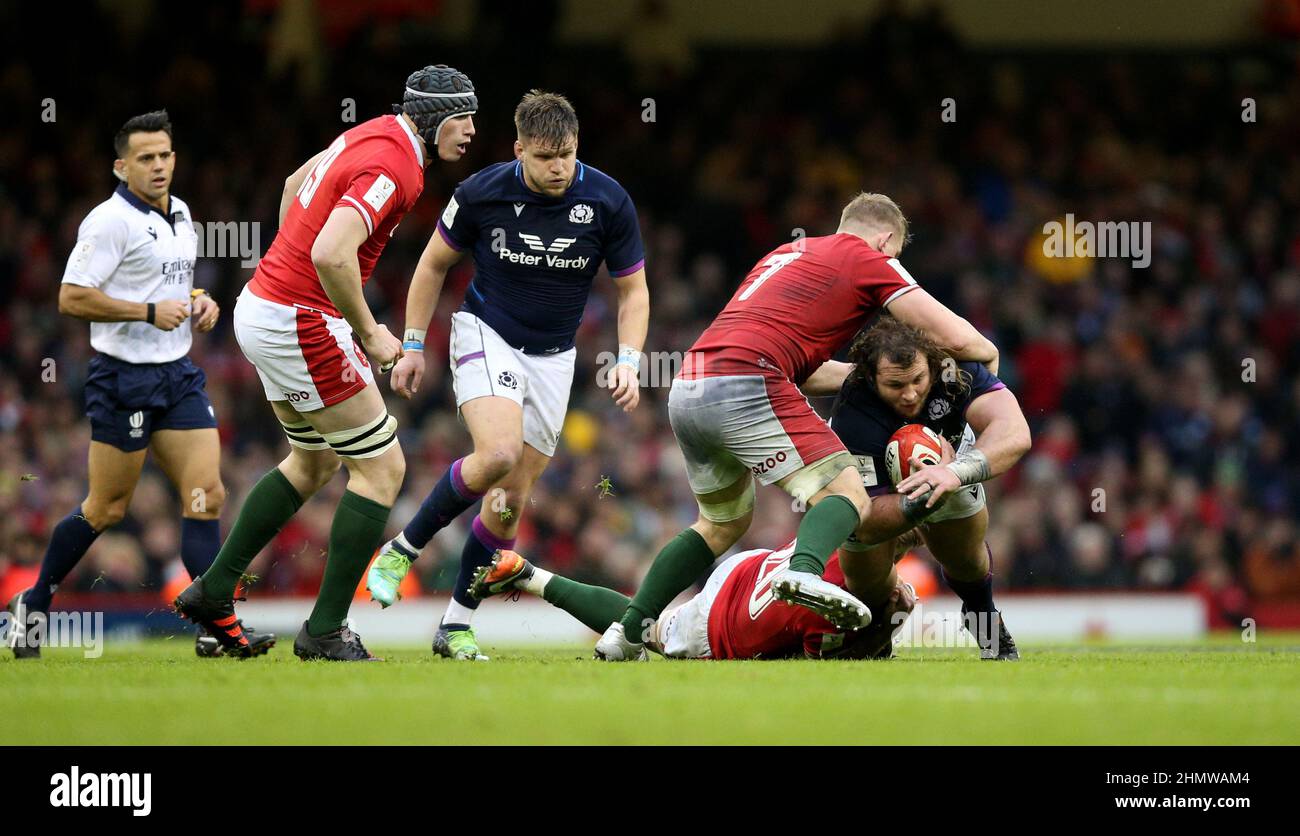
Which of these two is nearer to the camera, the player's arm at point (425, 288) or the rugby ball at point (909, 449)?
the rugby ball at point (909, 449)

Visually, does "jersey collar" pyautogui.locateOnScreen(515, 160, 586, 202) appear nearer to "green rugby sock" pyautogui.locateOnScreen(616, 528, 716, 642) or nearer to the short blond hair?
the short blond hair

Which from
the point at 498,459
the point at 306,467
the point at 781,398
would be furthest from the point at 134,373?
the point at 781,398

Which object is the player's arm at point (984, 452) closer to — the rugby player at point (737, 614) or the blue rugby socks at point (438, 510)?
the rugby player at point (737, 614)

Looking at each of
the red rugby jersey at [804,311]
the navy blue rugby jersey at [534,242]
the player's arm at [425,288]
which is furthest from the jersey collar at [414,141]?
the red rugby jersey at [804,311]

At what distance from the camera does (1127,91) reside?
17.2 m

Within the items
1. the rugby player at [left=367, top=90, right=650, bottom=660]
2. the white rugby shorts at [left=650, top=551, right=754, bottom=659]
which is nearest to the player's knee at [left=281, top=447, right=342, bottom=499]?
the rugby player at [left=367, top=90, right=650, bottom=660]

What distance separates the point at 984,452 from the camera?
20.2 feet

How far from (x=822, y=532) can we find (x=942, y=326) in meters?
0.93

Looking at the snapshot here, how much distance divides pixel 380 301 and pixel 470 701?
1032cm

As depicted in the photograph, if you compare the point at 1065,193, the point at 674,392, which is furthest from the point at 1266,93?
the point at 674,392

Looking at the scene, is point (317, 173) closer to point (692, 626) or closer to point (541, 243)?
point (541, 243)

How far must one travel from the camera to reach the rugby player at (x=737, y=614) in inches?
255

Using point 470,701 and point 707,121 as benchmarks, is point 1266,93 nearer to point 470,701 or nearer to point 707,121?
point 707,121

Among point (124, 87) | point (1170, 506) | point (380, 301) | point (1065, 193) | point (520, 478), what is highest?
point (124, 87)
